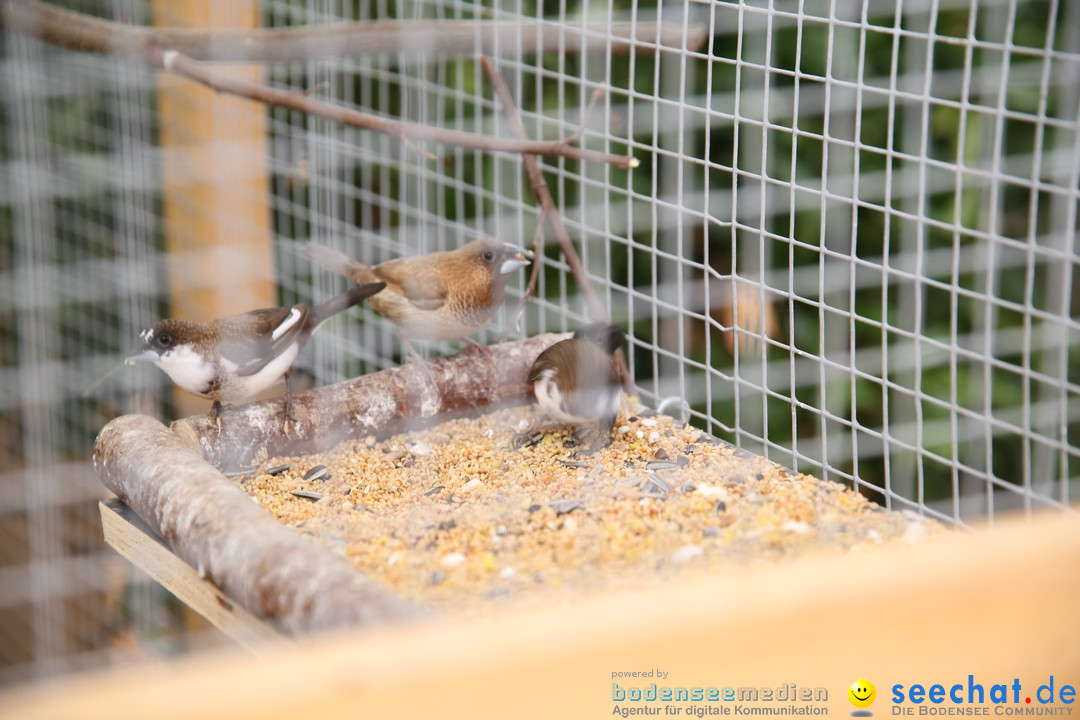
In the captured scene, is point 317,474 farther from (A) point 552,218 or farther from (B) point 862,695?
(B) point 862,695

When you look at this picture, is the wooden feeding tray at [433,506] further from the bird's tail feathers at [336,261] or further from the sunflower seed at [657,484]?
the bird's tail feathers at [336,261]

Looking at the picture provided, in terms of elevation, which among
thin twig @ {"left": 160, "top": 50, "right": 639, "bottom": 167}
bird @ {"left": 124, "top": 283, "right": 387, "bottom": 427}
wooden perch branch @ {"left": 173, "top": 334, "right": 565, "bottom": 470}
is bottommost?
wooden perch branch @ {"left": 173, "top": 334, "right": 565, "bottom": 470}

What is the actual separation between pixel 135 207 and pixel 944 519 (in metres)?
2.31

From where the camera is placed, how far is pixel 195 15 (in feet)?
8.38

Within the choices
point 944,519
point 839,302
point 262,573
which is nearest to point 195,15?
point 839,302

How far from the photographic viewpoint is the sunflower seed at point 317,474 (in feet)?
5.42

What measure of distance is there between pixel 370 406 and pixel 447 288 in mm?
318

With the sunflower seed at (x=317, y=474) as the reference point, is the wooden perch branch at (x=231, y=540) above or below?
above

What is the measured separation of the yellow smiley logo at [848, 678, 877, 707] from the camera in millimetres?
661

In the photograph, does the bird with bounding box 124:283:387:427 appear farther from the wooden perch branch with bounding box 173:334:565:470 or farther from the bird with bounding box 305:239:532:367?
the bird with bounding box 305:239:532:367

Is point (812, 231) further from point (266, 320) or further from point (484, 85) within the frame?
point (266, 320)

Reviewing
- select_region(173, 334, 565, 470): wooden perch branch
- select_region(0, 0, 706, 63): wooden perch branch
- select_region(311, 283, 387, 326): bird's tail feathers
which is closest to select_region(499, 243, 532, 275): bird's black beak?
select_region(173, 334, 565, 470): wooden perch branch

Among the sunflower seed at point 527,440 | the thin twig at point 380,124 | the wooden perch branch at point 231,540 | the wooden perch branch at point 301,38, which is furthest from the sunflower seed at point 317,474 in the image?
the wooden perch branch at point 301,38

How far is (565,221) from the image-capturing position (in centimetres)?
198
